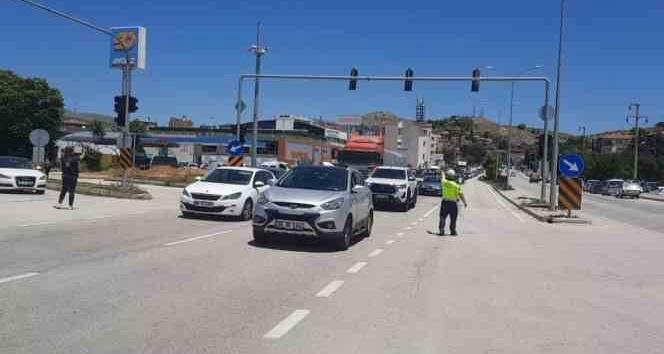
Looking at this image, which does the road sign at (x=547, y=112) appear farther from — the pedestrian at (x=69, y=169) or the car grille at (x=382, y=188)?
the pedestrian at (x=69, y=169)

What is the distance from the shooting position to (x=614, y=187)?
65188 millimetres

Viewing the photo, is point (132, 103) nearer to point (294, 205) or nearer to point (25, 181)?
point (25, 181)

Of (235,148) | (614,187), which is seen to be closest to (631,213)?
(235,148)

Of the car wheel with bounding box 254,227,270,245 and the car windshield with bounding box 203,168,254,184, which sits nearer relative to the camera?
the car wheel with bounding box 254,227,270,245

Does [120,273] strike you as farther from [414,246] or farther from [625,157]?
[625,157]

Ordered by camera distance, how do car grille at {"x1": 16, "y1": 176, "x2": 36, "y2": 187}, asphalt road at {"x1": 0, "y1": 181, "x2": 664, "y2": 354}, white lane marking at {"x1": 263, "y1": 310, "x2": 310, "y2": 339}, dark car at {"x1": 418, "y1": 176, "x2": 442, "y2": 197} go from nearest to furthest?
1. asphalt road at {"x1": 0, "y1": 181, "x2": 664, "y2": 354}
2. white lane marking at {"x1": 263, "y1": 310, "x2": 310, "y2": 339}
3. car grille at {"x1": 16, "y1": 176, "x2": 36, "y2": 187}
4. dark car at {"x1": 418, "y1": 176, "x2": 442, "y2": 197}

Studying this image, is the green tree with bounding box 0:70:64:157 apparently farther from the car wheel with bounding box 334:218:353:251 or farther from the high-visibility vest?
the car wheel with bounding box 334:218:353:251

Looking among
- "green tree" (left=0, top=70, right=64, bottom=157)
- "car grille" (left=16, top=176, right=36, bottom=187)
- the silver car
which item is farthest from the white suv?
"green tree" (left=0, top=70, right=64, bottom=157)

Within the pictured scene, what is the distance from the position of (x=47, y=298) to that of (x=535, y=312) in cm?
549

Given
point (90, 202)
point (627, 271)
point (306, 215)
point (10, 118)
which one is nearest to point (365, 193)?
point (306, 215)

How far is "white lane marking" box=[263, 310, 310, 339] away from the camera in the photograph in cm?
590

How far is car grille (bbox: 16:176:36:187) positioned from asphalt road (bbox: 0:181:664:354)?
793 centimetres

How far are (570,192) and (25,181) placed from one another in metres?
18.9

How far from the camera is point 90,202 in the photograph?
21047mm
